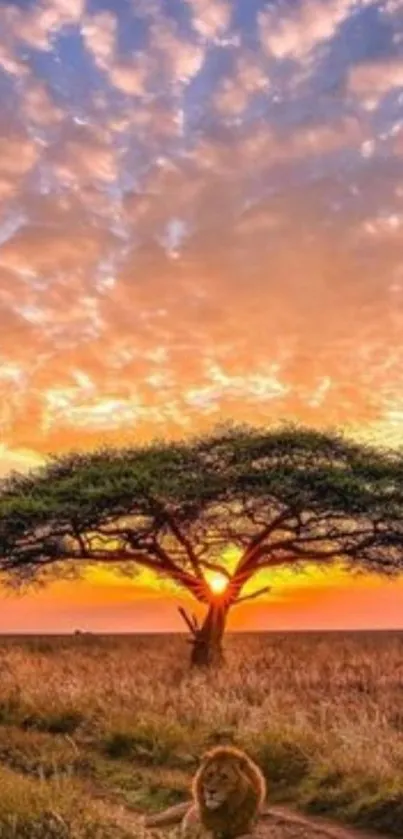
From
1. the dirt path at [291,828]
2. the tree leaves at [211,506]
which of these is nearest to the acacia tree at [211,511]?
the tree leaves at [211,506]

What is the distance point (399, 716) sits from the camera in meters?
17.1

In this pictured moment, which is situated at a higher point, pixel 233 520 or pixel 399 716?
pixel 233 520

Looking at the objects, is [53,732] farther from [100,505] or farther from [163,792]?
[100,505]

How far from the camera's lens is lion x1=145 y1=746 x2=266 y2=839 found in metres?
11.0

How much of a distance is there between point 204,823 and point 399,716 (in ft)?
21.9

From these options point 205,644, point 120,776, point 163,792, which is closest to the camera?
point 163,792

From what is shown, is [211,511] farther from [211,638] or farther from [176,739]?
[176,739]

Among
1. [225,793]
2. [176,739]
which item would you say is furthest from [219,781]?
[176,739]

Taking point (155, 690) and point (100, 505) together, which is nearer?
point (155, 690)

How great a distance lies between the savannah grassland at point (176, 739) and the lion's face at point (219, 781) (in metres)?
0.87

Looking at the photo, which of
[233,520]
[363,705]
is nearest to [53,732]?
[363,705]

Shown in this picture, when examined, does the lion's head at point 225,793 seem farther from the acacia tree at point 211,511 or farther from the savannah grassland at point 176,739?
the acacia tree at point 211,511

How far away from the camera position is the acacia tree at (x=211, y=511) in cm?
2859

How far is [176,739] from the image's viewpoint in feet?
52.5
